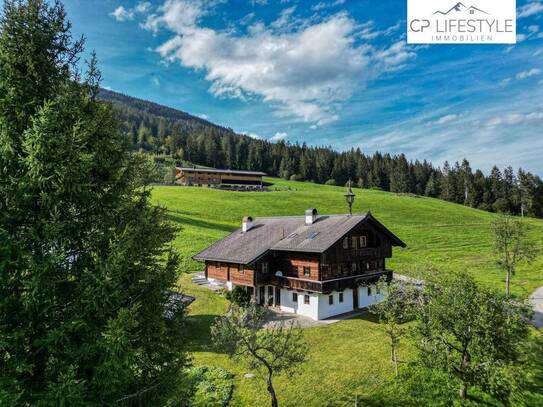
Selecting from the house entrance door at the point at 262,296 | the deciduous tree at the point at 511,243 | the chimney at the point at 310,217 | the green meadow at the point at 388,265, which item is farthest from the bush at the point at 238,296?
the deciduous tree at the point at 511,243

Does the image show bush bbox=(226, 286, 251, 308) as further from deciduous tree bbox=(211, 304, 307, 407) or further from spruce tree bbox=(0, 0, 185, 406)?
spruce tree bbox=(0, 0, 185, 406)

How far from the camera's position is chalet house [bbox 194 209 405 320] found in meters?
31.0

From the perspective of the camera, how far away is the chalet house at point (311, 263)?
31.0 meters

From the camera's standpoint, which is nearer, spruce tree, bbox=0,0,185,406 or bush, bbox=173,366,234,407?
spruce tree, bbox=0,0,185,406

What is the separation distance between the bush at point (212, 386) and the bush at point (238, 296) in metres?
12.5

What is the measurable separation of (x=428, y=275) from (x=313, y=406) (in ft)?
27.8

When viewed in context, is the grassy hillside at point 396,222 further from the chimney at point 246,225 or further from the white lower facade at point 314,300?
the white lower facade at point 314,300

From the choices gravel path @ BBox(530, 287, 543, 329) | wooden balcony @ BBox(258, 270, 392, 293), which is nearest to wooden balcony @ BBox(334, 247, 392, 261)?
wooden balcony @ BBox(258, 270, 392, 293)

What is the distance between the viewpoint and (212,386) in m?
19.1

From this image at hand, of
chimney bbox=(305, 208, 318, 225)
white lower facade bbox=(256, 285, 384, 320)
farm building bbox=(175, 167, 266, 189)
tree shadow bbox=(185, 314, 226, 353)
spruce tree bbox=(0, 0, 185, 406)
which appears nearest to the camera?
spruce tree bbox=(0, 0, 185, 406)

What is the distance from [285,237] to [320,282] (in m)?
7.23

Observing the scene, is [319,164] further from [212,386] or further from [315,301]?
[212,386]

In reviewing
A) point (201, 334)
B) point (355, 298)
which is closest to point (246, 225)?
point (355, 298)

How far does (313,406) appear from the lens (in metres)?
17.2
